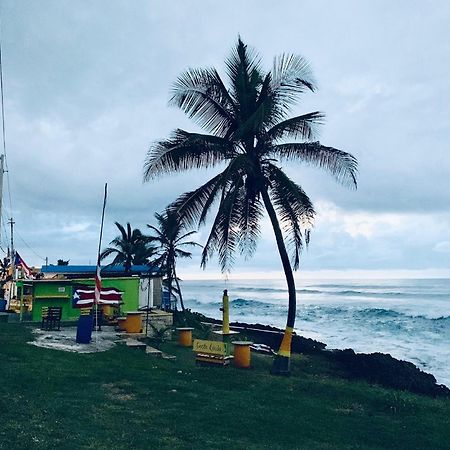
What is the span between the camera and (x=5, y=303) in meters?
28.1

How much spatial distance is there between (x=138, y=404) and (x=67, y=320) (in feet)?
48.4

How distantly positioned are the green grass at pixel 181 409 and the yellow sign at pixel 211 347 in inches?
27.8

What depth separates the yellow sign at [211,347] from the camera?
15742 millimetres

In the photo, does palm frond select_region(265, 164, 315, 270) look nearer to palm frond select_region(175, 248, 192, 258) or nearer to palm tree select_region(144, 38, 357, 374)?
palm tree select_region(144, 38, 357, 374)

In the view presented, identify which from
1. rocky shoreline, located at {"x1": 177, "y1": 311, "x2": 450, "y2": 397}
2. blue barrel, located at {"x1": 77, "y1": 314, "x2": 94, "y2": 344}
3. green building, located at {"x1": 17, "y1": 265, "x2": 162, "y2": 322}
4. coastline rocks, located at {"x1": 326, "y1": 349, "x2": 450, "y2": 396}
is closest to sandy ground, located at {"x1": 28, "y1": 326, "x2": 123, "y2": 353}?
blue barrel, located at {"x1": 77, "y1": 314, "x2": 94, "y2": 344}

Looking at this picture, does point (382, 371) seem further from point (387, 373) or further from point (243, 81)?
point (243, 81)

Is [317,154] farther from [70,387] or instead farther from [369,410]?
[70,387]

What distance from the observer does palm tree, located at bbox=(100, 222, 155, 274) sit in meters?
43.2

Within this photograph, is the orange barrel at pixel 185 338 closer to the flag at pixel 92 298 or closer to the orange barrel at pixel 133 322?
the orange barrel at pixel 133 322

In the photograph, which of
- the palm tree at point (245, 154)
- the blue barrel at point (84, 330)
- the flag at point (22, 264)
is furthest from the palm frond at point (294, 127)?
the flag at point (22, 264)

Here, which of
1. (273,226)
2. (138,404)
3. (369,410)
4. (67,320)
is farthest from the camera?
(67,320)

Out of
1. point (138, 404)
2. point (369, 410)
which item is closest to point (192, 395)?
point (138, 404)

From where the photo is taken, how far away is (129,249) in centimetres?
4362

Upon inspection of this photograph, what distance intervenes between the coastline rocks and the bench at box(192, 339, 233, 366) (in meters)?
6.42
